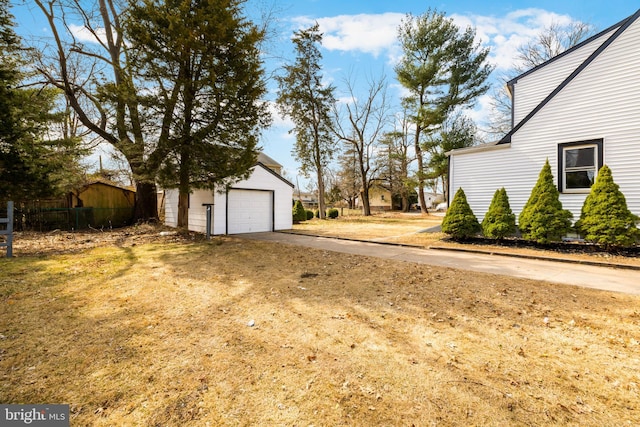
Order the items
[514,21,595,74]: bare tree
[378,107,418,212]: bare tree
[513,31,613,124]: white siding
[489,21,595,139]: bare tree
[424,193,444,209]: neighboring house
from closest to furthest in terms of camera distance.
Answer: [513,31,613,124]: white siding → [514,21,595,74]: bare tree → [489,21,595,139]: bare tree → [378,107,418,212]: bare tree → [424,193,444,209]: neighboring house

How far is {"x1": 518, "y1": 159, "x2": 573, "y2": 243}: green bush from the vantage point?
24.5 feet

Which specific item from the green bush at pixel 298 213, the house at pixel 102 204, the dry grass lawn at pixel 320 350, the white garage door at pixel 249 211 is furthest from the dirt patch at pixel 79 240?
the green bush at pixel 298 213

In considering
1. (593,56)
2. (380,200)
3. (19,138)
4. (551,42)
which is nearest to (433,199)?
(380,200)

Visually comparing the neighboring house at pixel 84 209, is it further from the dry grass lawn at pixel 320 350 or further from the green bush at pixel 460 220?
the green bush at pixel 460 220

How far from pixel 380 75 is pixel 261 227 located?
18.5 metres

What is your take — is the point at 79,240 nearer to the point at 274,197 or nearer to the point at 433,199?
the point at 274,197

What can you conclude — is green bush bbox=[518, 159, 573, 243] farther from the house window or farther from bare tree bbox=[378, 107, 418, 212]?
bare tree bbox=[378, 107, 418, 212]

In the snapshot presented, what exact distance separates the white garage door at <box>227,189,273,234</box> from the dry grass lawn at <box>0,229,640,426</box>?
22.3 ft

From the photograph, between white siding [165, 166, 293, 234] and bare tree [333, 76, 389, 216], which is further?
bare tree [333, 76, 389, 216]

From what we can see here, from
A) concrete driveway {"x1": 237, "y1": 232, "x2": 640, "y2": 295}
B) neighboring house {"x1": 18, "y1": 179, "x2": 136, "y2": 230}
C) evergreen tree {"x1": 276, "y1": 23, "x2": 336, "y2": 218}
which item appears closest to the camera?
concrete driveway {"x1": 237, "y1": 232, "x2": 640, "y2": 295}

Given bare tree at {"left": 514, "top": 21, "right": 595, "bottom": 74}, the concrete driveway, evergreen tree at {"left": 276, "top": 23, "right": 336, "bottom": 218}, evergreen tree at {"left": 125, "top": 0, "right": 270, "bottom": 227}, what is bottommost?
the concrete driveway

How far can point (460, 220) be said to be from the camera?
29.9 feet

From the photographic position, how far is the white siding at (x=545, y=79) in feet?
33.0

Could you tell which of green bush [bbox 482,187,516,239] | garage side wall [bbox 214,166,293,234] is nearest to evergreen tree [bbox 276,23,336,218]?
garage side wall [bbox 214,166,293,234]
